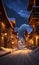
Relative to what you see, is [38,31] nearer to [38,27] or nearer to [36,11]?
[38,27]

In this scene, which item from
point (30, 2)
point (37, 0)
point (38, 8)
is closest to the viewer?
point (38, 8)

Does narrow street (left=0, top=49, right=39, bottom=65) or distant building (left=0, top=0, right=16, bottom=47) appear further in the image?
distant building (left=0, top=0, right=16, bottom=47)

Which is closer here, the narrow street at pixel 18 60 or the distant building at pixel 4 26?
the narrow street at pixel 18 60

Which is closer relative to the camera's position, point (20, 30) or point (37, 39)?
point (37, 39)

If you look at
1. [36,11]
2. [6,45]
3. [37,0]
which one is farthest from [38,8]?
[6,45]

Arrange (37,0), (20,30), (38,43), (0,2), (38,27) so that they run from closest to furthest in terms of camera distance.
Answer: (0,2), (37,0), (38,27), (38,43), (20,30)

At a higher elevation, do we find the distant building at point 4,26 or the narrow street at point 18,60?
the distant building at point 4,26

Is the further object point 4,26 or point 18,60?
point 4,26

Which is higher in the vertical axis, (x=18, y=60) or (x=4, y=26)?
(x=4, y=26)

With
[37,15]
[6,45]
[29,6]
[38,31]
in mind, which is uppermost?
[29,6]

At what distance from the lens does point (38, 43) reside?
4241cm

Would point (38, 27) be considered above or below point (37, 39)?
above

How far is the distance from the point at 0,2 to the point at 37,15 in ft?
24.1

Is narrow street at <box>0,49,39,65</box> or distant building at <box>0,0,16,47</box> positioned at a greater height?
distant building at <box>0,0,16,47</box>
